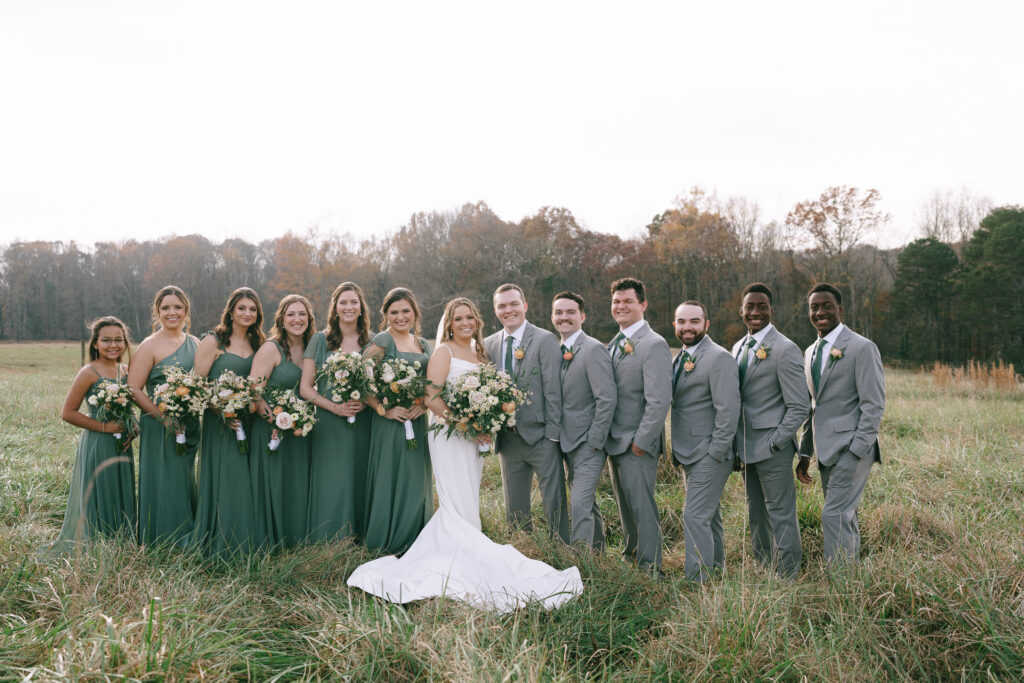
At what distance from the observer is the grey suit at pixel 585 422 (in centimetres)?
582


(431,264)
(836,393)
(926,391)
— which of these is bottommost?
(926,391)

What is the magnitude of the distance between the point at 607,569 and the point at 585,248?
38.2m

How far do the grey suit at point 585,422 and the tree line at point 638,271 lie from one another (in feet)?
96.7

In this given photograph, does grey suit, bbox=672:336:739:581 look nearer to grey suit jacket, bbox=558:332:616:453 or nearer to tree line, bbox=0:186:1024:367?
grey suit jacket, bbox=558:332:616:453

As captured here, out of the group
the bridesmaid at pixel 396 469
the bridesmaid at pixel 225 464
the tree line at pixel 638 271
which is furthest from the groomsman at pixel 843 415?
the tree line at pixel 638 271

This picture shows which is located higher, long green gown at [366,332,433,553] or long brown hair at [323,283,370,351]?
long brown hair at [323,283,370,351]

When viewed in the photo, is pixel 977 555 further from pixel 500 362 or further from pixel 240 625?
pixel 240 625

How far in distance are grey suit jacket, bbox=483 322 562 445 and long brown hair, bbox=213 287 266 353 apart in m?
2.56

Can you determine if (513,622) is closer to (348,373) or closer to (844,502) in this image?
(348,373)

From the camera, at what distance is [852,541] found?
17.5ft

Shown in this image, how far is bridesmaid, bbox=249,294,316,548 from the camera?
6082mm

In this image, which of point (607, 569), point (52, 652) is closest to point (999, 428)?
point (607, 569)

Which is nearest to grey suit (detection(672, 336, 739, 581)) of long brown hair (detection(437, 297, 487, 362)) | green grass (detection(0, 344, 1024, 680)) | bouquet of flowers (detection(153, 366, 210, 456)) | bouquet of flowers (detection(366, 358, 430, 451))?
green grass (detection(0, 344, 1024, 680))

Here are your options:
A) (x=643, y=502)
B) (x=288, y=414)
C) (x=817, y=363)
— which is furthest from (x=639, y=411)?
(x=288, y=414)
